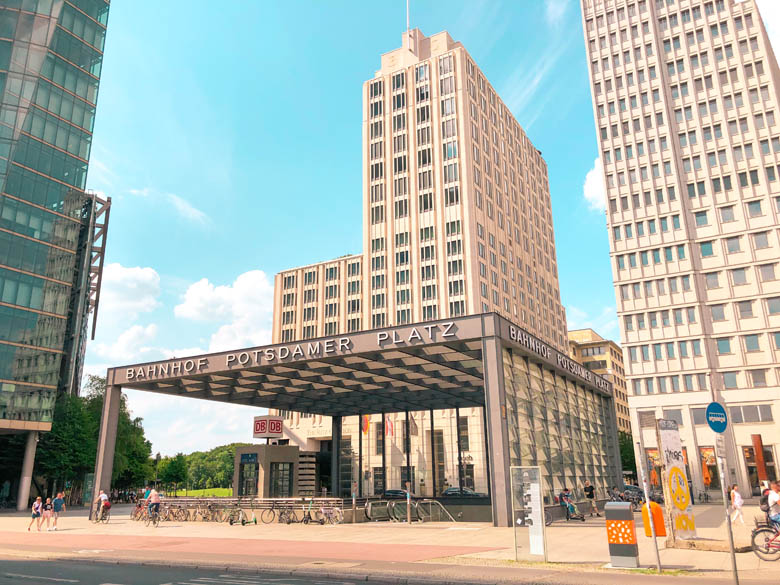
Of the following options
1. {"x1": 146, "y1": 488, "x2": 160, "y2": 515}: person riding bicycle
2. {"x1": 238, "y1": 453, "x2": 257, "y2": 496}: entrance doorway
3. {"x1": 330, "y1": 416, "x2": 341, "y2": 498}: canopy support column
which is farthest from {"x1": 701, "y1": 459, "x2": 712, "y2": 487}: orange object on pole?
{"x1": 146, "y1": 488, "x2": 160, "y2": 515}: person riding bicycle

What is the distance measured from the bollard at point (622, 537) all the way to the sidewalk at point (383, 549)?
51 cm

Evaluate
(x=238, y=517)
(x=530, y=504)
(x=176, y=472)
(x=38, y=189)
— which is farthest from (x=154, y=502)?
(x=176, y=472)

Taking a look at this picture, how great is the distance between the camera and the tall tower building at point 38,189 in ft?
186

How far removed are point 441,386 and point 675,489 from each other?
23.5 meters

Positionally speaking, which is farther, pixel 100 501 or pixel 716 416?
pixel 100 501

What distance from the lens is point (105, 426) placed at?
1410 inches

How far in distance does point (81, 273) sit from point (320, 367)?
56.0 m

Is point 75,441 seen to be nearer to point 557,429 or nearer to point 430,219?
point 557,429

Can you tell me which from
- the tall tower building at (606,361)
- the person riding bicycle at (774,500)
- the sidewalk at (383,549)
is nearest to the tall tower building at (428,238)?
the tall tower building at (606,361)

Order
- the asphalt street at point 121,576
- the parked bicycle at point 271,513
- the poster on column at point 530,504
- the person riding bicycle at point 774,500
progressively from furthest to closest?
the parked bicycle at point 271,513 → the person riding bicycle at point 774,500 → the poster on column at point 530,504 → the asphalt street at point 121,576

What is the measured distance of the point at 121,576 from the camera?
13.7 m

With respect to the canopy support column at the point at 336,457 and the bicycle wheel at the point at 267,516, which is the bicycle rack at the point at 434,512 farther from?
the canopy support column at the point at 336,457

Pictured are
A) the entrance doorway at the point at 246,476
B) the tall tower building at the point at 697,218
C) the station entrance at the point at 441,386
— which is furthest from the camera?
the tall tower building at the point at 697,218

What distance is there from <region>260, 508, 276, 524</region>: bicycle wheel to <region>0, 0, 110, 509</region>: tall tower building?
3752cm
